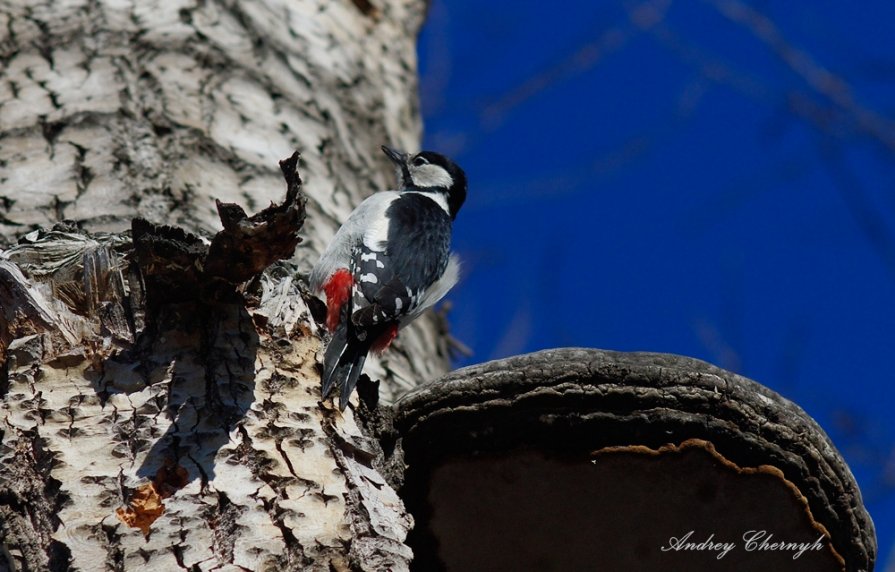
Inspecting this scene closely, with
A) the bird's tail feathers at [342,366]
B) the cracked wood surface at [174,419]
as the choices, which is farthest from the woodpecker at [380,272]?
the cracked wood surface at [174,419]

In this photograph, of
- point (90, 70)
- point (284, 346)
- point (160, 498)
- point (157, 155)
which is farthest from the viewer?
point (90, 70)

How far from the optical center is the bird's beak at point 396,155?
150 inches

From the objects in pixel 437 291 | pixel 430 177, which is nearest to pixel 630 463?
pixel 437 291

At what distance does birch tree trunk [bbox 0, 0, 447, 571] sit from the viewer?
1.91 m

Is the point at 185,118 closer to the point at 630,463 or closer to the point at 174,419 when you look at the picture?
the point at 174,419

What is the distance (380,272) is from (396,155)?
0.69 metres

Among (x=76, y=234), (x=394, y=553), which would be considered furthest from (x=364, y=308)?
(x=394, y=553)

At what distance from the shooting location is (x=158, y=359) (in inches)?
83.3

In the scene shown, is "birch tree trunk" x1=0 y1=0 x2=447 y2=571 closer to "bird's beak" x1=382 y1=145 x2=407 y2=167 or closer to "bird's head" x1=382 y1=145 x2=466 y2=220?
"bird's beak" x1=382 y1=145 x2=407 y2=167

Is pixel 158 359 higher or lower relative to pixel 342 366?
lower

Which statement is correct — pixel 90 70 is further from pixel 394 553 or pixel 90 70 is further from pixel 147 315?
pixel 394 553

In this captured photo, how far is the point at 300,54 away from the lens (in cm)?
360

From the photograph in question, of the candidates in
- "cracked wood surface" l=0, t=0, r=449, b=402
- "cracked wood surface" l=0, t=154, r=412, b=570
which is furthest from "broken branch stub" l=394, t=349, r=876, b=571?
"cracked wood surface" l=0, t=0, r=449, b=402

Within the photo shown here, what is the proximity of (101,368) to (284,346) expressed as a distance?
358 millimetres
